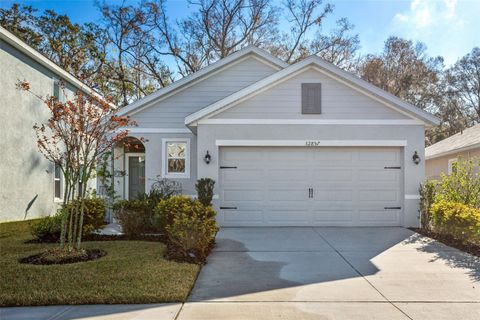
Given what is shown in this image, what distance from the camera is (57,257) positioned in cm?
673

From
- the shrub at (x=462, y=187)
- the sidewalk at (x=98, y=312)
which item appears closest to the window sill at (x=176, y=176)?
the shrub at (x=462, y=187)

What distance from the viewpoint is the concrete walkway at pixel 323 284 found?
4.53 metres

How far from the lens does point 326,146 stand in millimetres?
11141

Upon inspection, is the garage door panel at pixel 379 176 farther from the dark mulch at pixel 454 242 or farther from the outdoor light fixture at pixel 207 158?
the outdoor light fixture at pixel 207 158

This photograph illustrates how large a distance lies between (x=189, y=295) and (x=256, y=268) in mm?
1720

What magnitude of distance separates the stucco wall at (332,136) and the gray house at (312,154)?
0.03 meters

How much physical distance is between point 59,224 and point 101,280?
12.6ft

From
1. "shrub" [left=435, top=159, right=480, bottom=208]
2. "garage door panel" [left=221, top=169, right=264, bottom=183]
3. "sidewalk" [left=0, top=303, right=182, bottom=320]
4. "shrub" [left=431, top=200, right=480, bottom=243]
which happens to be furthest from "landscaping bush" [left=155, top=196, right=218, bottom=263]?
"shrub" [left=435, top=159, right=480, bottom=208]

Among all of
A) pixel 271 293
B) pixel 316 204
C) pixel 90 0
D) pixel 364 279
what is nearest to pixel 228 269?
pixel 271 293

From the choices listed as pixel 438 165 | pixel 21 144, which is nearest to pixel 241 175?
pixel 21 144

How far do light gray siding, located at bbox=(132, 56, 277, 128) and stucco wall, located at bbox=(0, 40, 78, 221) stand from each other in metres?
3.80

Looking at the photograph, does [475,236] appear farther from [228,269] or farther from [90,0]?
[90,0]

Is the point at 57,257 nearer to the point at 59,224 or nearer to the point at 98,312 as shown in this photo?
the point at 59,224

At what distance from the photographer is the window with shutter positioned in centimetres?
1109
